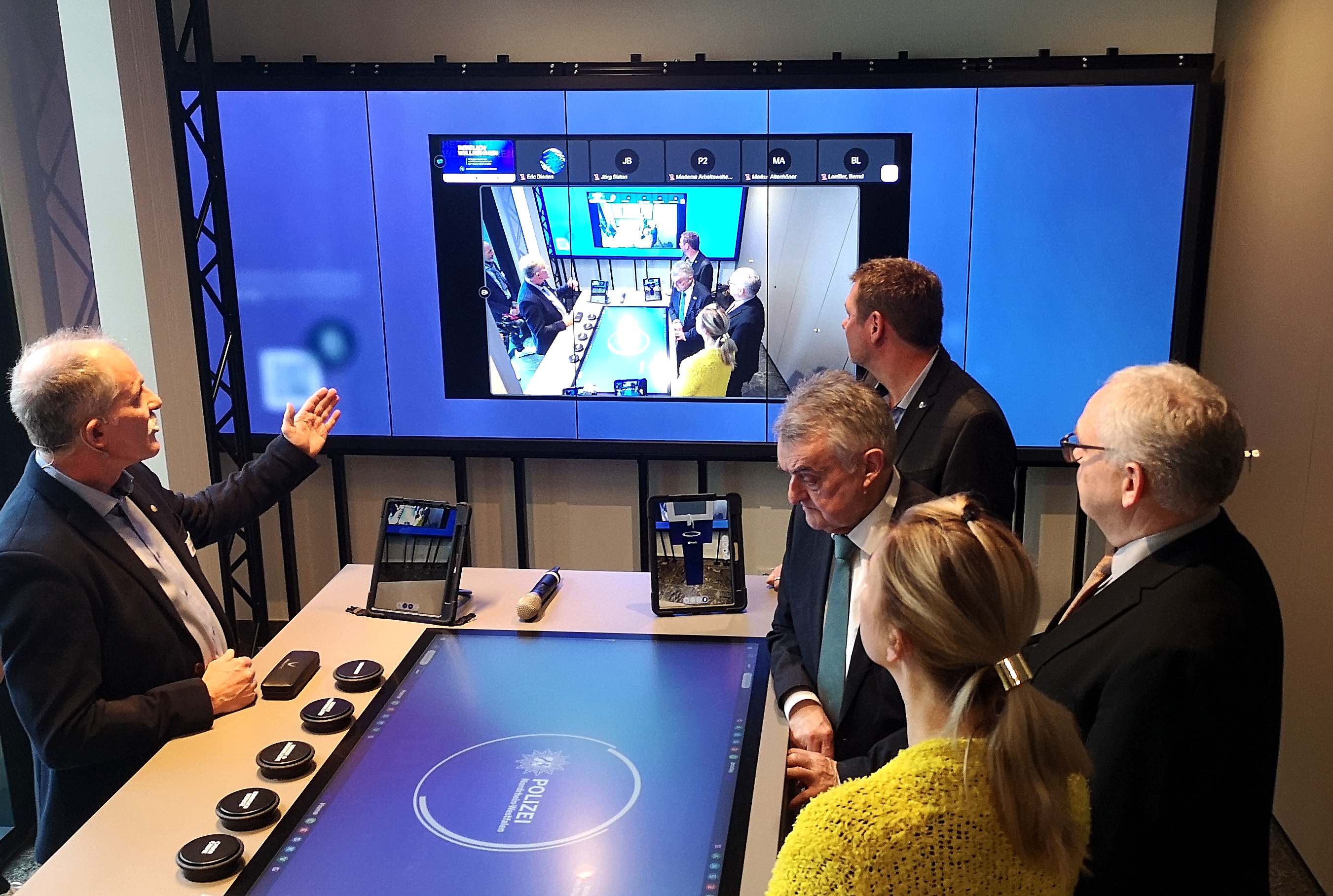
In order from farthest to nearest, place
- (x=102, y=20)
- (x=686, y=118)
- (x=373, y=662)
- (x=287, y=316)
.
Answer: (x=287, y=316), (x=686, y=118), (x=102, y=20), (x=373, y=662)

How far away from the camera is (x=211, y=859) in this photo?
1577 millimetres

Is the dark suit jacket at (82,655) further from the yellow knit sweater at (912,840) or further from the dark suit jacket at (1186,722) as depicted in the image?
the dark suit jacket at (1186,722)

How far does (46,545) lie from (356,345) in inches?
96.6

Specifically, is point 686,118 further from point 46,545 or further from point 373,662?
point 46,545

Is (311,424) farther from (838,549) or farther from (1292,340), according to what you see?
(1292,340)

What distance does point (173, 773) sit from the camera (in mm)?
1867

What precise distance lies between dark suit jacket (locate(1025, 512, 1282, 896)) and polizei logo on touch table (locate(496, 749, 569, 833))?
2.91 ft

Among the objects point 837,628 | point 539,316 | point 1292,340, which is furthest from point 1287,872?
point 539,316

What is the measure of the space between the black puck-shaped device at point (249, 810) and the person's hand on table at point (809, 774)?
0.89 m

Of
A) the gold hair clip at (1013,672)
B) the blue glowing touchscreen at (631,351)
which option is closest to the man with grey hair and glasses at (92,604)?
the gold hair clip at (1013,672)

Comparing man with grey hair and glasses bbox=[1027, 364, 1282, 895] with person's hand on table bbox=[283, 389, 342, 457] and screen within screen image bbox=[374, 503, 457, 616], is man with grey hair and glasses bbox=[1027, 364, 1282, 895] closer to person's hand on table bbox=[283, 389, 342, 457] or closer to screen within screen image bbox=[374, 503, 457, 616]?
screen within screen image bbox=[374, 503, 457, 616]

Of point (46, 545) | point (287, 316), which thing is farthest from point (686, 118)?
point (46, 545)

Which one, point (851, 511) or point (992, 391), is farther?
point (992, 391)

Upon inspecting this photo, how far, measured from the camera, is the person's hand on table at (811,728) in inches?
75.6
